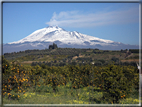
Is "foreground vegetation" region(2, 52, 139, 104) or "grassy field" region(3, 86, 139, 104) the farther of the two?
"foreground vegetation" region(2, 52, 139, 104)

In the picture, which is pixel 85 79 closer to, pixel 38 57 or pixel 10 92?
pixel 10 92

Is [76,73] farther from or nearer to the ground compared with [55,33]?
nearer to the ground

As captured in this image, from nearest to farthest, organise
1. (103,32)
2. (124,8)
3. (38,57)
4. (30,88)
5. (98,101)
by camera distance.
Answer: (124,8) → (98,101) → (103,32) → (30,88) → (38,57)

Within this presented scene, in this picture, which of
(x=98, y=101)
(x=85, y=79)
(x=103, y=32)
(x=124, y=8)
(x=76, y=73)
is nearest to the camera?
(x=124, y=8)

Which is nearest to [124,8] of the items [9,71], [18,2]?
[18,2]

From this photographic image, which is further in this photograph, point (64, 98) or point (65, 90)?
point (65, 90)

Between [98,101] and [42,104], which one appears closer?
[42,104]

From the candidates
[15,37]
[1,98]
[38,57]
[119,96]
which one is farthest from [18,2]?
[38,57]

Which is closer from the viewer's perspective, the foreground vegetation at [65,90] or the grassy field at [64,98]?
the grassy field at [64,98]

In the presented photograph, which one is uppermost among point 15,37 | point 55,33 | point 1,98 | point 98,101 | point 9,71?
point 55,33
